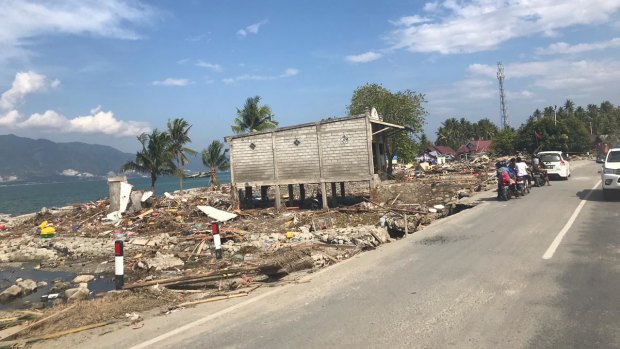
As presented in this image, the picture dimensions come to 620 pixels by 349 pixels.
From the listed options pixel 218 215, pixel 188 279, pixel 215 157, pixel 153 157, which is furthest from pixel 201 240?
pixel 215 157

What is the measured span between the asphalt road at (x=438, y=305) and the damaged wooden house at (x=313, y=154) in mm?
11711

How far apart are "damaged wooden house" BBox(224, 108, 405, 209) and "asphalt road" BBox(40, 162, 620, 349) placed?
1171 cm

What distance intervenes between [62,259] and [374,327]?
44.2 feet

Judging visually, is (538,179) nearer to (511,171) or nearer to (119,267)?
(511,171)

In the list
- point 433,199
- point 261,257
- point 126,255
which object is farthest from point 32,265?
point 433,199

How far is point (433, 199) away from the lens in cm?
2323

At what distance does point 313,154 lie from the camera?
22.6 metres

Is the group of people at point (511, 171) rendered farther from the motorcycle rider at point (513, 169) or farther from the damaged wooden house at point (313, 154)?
the damaged wooden house at point (313, 154)

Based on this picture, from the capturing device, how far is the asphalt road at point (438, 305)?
4957mm

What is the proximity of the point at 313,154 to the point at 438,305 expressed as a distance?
55.3 ft

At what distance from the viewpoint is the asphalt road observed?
4957mm

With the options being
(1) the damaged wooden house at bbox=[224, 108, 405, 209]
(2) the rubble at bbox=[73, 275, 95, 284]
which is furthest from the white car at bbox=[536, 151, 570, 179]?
(2) the rubble at bbox=[73, 275, 95, 284]

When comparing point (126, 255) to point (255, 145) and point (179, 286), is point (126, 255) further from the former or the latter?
point (255, 145)

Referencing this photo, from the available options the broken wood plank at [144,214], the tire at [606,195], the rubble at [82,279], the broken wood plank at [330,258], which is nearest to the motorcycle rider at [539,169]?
the tire at [606,195]
